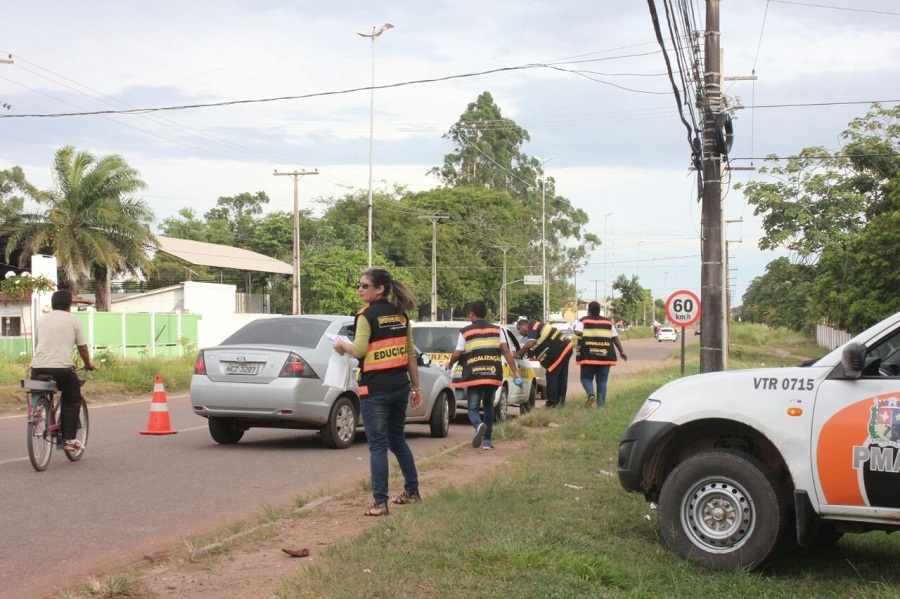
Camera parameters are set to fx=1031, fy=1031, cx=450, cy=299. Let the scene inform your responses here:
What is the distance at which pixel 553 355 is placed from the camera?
17.5 m

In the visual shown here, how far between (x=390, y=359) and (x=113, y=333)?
2850 cm

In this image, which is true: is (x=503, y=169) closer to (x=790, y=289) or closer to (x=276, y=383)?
(x=790, y=289)

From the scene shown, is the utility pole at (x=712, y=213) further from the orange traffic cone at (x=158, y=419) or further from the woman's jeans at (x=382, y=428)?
the orange traffic cone at (x=158, y=419)

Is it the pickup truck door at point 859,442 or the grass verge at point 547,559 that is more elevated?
the pickup truck door at point 859,442

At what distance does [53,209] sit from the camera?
139 feet

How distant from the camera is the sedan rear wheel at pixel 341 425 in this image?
12227 millimetres

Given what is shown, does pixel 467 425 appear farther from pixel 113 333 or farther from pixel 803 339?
pixel 803 339

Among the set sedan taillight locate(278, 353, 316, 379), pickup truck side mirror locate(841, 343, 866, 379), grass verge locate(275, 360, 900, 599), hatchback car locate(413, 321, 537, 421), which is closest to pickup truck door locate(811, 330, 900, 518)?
pickup truck side mirror locate(841, 343, 866, 379)

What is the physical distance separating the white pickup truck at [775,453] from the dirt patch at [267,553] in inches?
81.8

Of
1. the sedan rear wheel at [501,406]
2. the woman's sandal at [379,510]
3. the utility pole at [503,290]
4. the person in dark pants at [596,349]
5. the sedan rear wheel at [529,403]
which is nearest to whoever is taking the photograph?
the woman's sandal at [379,510]

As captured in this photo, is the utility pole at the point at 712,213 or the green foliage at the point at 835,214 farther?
the green foliage at the point at 835,214

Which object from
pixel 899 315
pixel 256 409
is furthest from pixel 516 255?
pixel 899 315

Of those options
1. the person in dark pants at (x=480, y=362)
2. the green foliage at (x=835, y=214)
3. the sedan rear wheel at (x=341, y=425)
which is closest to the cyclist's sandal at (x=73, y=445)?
the sedan rear wheel at (x=341, y=425)

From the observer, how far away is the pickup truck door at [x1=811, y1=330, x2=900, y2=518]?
212 inches
